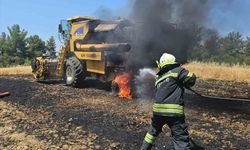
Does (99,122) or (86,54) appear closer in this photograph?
(99,122)

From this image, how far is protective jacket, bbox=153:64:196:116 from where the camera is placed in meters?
5.53

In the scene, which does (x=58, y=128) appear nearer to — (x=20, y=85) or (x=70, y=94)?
(x=70, y=94)

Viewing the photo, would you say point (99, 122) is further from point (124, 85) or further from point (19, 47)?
point (19, 47)

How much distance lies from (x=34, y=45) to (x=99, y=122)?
6547 centimetres

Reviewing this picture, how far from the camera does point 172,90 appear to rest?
559 centimetres

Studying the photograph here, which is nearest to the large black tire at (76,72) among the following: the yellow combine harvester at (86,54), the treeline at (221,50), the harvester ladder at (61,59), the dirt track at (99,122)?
the yellow combine harvester at (86,54)

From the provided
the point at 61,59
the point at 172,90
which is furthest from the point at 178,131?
the point at 61,59

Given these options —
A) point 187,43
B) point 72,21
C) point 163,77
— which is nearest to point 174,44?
point 187,43

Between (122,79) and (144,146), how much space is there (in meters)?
5.91

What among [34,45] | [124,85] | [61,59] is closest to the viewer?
[124,85]

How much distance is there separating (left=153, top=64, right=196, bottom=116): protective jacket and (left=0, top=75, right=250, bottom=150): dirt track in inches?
38.3

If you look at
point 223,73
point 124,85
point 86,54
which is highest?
point 86,54

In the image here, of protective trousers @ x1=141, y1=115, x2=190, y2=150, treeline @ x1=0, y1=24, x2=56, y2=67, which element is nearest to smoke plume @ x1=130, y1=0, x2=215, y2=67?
protective trousers @ x1=141, y1=115, x2=190, y2=150

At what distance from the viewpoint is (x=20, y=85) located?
14.4 m
